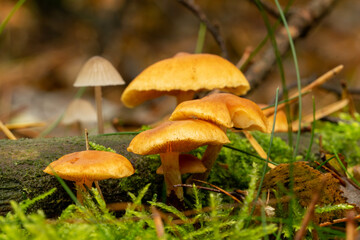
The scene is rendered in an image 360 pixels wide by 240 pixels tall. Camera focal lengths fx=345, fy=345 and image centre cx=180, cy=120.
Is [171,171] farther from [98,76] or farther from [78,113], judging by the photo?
[78,113]

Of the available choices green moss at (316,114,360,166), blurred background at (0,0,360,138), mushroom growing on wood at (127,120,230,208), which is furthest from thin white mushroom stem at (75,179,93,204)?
blurred background at (0,0,360,138)

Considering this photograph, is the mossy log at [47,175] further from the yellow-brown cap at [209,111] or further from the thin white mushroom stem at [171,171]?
the yellow-brown cap at [209,111]

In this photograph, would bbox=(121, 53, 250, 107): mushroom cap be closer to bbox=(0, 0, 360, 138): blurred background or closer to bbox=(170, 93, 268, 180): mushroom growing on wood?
bbox=(170, 93, 268, 180): mushroom growing on wood

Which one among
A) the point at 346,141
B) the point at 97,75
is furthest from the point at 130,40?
the point at 346,141

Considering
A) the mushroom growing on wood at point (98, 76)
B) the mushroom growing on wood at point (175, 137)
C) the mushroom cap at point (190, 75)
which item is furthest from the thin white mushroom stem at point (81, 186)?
the mushroom growing on wood at point (98, 76)

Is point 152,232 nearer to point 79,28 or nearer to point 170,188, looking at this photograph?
point 170,188

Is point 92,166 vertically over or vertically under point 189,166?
over
